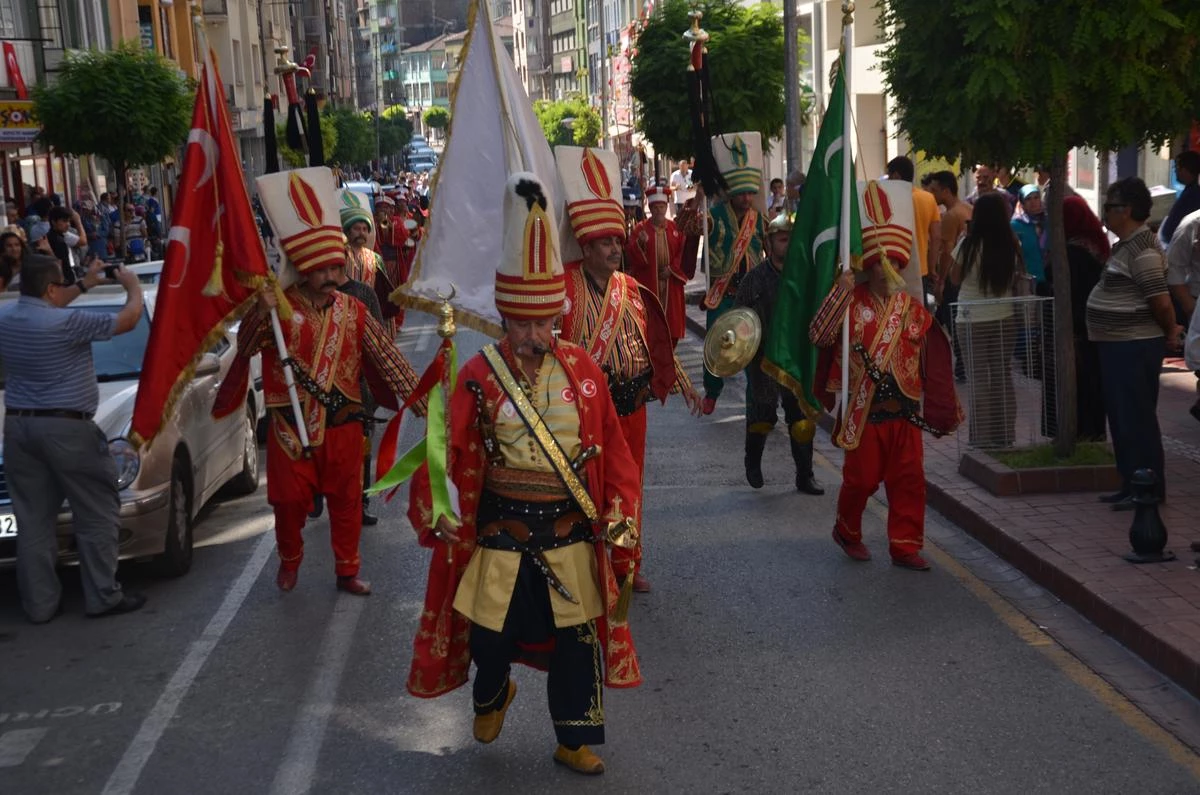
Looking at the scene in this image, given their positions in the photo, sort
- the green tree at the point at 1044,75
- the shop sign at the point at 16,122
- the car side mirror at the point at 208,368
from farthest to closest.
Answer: the shop sign at the point at 16,122 → the car side mirror at the point at 208,368 → the green tree at the point at 1044,75

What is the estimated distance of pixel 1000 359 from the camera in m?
10.1

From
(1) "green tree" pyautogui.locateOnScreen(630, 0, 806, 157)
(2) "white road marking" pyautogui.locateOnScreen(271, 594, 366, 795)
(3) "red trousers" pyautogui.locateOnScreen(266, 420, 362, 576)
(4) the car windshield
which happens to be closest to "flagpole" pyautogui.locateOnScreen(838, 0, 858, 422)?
(3) "red trousers" pyautogui.locateOnScreen(266, 420, 362, 576)

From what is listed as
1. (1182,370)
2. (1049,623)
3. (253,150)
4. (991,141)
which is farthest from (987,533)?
(253,150)

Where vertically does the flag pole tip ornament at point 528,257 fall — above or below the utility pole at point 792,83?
below

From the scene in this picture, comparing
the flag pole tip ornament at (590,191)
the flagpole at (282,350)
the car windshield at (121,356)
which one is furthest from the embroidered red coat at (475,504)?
the car windshield at (121,356)

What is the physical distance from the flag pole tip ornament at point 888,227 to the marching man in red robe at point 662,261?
1.24 metres

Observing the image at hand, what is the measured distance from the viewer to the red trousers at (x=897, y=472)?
8070 millimetres

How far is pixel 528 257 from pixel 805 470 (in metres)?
5.25

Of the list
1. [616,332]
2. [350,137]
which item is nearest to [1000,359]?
[616,332]

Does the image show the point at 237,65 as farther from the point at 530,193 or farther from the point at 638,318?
the point at 530,193

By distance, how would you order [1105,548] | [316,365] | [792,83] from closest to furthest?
[316,365] → [1105,548] → [792,83]

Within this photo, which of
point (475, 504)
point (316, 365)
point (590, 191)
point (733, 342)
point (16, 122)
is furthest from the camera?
point (16, 122)

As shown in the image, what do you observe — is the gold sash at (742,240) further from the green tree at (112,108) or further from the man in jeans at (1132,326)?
the green tree at (112,108)

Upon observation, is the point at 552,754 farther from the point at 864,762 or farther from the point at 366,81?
the point at 366,81
